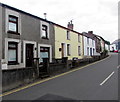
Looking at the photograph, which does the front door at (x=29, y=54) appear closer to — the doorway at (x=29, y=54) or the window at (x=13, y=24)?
the doorway at (x=29, y=54)

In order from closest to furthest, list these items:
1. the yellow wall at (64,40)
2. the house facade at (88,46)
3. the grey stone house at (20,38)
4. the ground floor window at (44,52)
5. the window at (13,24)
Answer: the grey stone house at (20,38)
the window at (13,24)
the ground floor window at (44,52)
the yellow wall at (64,40)
the house facade at (88,46)

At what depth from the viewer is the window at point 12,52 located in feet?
32.8

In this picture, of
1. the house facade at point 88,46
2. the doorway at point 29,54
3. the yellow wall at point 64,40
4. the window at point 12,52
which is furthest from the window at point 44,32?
the house facade at point 88,46

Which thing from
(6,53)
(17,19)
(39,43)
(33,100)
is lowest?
(33,100)

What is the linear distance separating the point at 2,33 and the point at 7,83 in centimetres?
443

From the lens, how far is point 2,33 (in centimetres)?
936

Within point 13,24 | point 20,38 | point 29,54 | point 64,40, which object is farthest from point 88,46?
point 13,24

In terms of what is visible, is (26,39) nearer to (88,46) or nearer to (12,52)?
(12,52)

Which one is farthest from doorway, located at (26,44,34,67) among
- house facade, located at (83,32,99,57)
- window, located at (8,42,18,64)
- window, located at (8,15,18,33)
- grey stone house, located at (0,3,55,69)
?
house facade, located at (83,32,99,57)

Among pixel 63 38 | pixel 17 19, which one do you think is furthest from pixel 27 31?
pixel 63 38

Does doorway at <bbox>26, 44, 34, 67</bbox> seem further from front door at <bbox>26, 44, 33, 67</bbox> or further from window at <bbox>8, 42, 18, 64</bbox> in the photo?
window at <bbox>8, 42, 18, 64</bbox>

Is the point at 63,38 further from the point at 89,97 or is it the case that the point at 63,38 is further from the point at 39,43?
the point at 89,97

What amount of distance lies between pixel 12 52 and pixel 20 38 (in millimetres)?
1539

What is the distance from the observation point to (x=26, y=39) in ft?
38.1
